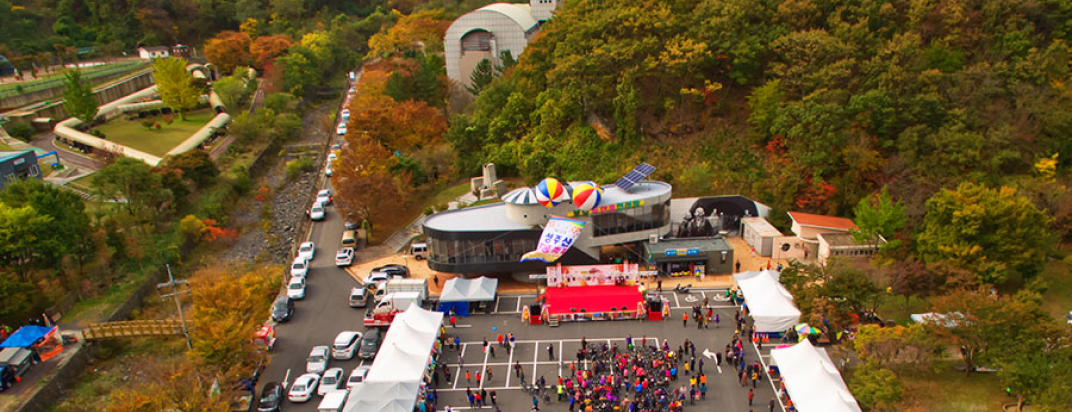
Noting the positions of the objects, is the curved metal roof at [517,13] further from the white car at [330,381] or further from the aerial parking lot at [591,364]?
the white car at [330,381]

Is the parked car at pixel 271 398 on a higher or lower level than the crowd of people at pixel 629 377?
higher

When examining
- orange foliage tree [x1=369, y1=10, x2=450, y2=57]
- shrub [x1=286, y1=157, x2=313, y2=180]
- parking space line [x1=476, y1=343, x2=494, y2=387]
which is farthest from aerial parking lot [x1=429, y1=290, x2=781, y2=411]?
orange foliage tree [x1=369, y1=10, x2=450, y2=57]

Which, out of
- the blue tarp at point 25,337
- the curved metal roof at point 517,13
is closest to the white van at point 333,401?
the blue tarp at point 25,337

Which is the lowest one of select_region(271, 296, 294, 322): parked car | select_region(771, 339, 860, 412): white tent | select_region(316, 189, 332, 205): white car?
select_region(771, 339, 860, 412): white tent

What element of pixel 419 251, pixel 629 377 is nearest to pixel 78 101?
pixel 419 251

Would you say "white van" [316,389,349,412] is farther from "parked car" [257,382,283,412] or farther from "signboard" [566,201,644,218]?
"signboard" [566,201,644,218]

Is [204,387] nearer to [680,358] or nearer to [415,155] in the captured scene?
[680,358]

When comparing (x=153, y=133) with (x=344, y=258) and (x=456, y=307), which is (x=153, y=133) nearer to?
(x=344, y=258)
